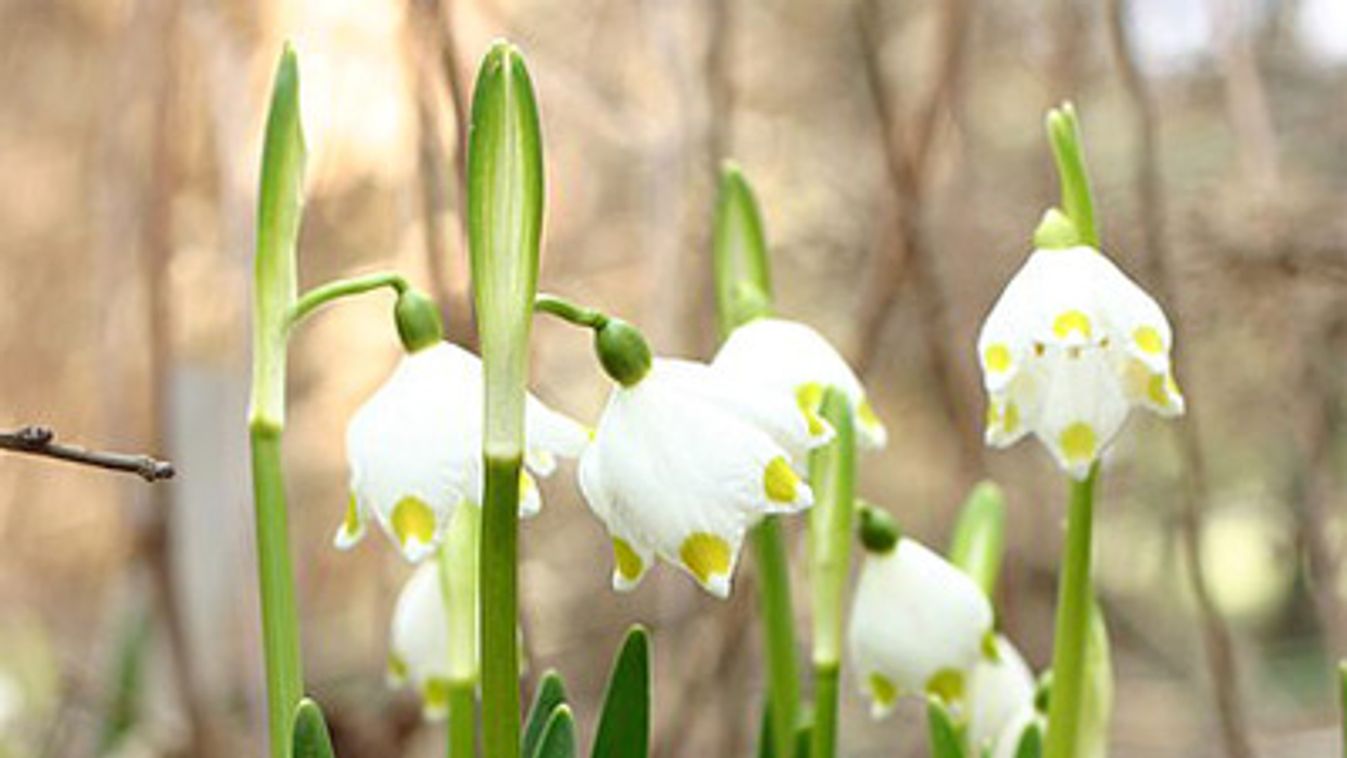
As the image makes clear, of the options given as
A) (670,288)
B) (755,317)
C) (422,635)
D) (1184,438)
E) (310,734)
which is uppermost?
(670,288)

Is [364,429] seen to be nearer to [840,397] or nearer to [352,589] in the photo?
[840,397]

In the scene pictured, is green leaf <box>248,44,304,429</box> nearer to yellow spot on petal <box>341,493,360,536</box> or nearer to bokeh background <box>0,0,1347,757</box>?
yellow spot on petal <box>341,493,360,536</box>

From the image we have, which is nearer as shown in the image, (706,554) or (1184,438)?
(706,554)

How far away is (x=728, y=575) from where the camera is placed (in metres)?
0.80

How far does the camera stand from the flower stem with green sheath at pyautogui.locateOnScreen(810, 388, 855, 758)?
98 centimetres

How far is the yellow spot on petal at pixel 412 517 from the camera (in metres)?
0.85

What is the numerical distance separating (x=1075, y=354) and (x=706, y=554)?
0.22m

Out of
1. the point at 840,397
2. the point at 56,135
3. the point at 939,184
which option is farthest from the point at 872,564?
the point at 56,135

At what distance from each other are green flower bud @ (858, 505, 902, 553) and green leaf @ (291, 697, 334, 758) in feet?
1.15

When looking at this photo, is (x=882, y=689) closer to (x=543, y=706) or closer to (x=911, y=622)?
(x=911, y=622)

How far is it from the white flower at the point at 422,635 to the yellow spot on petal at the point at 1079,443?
0.33 metres

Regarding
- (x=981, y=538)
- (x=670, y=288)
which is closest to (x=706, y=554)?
(x=981, y=538)

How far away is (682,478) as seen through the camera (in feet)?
2.67

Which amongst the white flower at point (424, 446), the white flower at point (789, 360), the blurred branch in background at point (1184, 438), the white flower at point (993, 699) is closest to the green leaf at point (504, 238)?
the white flower at point (424, 446)
